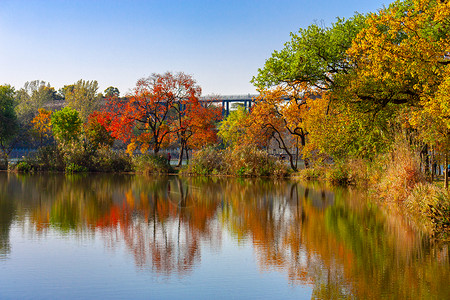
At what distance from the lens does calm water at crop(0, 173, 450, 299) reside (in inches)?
340

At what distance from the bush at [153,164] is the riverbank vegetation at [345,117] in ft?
0.39

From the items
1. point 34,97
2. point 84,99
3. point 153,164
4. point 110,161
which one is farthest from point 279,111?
point 34,97

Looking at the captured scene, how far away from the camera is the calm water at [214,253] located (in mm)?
8633

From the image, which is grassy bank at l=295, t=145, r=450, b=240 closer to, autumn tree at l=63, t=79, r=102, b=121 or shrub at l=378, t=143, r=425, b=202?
shrub at l=378, t=143, r=425, b=202

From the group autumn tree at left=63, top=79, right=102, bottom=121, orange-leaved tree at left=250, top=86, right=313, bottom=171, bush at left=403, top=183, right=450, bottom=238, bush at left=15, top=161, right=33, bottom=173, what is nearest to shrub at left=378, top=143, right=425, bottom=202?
bush at left=403, top=183, right=450, bottom=238

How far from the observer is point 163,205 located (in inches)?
829

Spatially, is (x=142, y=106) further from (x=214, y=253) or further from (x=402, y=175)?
(x=214, y=253)

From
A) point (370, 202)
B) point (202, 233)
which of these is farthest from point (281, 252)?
point (370, 202)

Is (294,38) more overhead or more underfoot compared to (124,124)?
more overhead

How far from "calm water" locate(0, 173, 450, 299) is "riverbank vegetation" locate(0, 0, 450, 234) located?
349 cm

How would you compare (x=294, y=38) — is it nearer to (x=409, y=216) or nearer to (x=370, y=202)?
(x=370, y=202)

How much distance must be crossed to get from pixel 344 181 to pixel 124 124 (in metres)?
21.1

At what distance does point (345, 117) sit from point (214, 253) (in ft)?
61.2

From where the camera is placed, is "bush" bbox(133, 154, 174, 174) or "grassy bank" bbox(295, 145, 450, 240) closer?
"grassy bank" bbox(295, 145, 450, 240)
